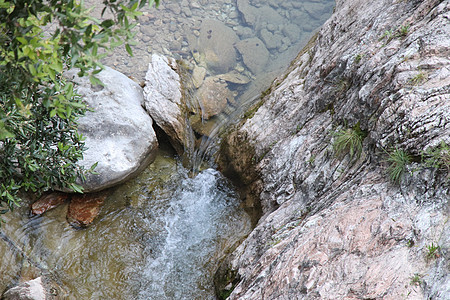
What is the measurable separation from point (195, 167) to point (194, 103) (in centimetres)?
211

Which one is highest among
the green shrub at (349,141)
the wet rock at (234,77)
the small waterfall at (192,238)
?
the green shrub at (349,141)

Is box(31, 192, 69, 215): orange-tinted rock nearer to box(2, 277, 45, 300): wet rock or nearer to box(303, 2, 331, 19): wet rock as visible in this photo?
box(2, 277, 45, 300): wet rock

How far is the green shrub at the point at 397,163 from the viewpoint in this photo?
376 centimetres

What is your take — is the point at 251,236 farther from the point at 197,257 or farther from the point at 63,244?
the point at 63,244

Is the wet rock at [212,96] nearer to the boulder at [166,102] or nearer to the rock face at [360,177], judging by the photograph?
the boulder at [166,102]

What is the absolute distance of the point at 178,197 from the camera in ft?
23.8

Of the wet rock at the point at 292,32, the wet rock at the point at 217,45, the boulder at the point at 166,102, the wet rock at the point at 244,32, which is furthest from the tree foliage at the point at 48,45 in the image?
the wet rock at the point at 292,32

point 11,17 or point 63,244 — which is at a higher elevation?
point 11,17

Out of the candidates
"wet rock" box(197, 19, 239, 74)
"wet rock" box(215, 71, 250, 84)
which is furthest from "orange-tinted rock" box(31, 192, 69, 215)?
"wet rock" box(197, 19, 239, 74)

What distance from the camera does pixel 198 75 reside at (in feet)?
34.8

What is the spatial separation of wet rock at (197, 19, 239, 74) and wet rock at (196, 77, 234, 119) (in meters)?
1.20

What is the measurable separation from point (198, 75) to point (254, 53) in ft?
10.3

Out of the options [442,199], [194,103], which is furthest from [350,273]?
[194,103]

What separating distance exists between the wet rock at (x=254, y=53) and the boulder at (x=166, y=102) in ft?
14.4
